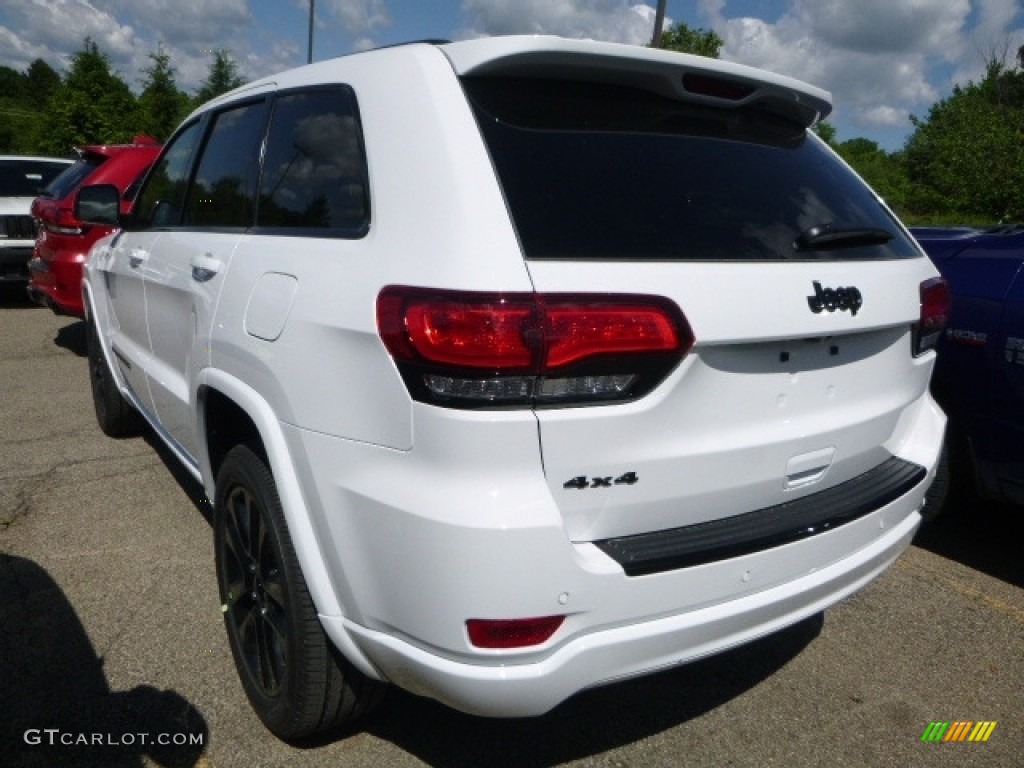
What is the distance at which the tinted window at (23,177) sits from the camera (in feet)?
32.1

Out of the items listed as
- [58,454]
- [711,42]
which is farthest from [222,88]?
[58,454]

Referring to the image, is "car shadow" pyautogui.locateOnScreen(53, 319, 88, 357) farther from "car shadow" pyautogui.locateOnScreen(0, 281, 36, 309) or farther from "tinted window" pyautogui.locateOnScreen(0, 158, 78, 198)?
"tinted window" pyautogui.locateOnScreen(0, 158, 78, 198)

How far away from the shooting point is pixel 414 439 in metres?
1.74

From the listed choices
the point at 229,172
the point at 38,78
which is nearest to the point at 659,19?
the point at 229,172

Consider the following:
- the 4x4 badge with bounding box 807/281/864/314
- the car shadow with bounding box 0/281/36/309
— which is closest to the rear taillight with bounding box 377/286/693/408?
the 4x4 badge with bounding box 807/281/864/314

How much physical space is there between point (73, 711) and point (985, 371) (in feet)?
11.3

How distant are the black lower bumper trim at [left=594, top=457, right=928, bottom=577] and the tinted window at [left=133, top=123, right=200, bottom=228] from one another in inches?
96.8

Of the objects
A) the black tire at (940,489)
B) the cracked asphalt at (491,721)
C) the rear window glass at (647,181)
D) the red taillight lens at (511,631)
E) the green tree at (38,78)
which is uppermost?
the green tree at (38,78)

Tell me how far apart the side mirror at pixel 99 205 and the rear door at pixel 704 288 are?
2.84 meters

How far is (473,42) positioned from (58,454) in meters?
3.88

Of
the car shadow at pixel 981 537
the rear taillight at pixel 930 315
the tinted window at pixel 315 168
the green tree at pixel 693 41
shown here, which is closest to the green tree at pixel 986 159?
the green tree at pixel 693 41

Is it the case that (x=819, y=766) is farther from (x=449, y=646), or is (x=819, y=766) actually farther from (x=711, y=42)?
(x=711, y=42)

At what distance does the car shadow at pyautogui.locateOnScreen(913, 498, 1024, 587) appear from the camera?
375 centimetres

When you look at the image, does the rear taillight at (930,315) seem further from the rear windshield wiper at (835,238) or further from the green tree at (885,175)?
the green tree at (885,175)
